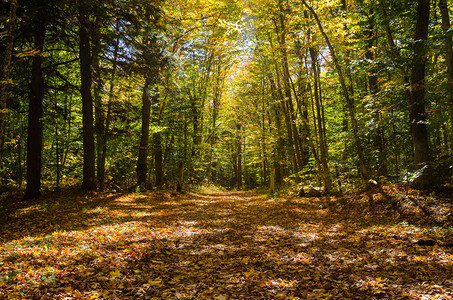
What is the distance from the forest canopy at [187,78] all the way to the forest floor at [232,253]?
183 centimetres

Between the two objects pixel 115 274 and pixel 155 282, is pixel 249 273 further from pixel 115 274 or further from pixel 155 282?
pixel 115 274

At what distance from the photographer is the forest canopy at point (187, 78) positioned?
679 centimetres

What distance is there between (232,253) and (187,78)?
398 inches

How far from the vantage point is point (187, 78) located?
12688mm

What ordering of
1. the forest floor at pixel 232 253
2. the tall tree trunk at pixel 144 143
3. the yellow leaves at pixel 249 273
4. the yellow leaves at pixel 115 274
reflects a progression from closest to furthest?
the forest floor at pixel 232 253 < the yellow leaves at pixel 115 274 < the yellow leaves at pixel 249 273 < the tall tree trunk at pixel 144 143

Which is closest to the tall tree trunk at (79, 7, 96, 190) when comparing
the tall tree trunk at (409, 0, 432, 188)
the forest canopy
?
the forest canopy

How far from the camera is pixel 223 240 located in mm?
5660

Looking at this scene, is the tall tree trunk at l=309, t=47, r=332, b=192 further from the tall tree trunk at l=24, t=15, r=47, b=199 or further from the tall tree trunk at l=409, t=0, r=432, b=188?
the tall tree trunk at l=24, t=15, r=47, b=199

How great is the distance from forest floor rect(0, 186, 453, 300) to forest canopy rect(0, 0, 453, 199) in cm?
183

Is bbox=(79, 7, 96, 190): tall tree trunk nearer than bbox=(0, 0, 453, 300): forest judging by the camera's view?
No

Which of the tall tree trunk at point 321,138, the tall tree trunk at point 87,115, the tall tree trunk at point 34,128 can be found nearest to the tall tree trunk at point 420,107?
the tall tree trunk at point 321,138

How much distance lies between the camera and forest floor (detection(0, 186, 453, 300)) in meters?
3.15

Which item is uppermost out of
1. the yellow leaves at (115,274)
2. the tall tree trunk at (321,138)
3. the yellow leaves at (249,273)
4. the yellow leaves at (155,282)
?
the tall tree trunk at (321,138)

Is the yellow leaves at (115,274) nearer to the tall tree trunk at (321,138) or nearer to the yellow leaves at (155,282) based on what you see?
the yellow leaves at (155,282)
